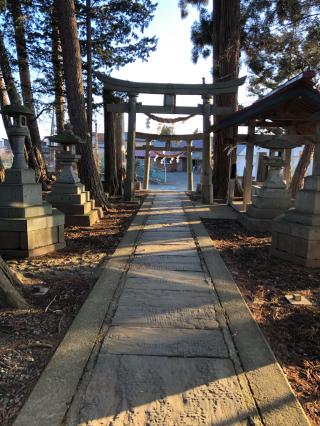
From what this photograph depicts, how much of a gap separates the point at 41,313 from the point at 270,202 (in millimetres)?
5625

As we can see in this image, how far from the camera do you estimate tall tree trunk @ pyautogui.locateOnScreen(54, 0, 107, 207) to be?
8906 millimetres

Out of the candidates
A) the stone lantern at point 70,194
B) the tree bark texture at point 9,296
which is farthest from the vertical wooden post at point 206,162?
the tree bark texture at point 9,296

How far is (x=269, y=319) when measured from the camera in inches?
135

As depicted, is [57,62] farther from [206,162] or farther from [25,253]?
[25,253]

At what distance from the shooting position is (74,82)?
30.1ft

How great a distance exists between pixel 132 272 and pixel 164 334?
1656mm

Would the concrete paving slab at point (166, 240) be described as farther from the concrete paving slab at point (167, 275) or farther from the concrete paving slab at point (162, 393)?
the concrete paving slab at point (162, 393)

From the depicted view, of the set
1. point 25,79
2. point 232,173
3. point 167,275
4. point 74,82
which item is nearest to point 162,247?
point 167,275

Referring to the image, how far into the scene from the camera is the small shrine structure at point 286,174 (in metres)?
5.17

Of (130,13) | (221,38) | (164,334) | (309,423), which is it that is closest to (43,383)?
(164,334)

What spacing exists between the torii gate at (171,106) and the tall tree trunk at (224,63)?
715mm

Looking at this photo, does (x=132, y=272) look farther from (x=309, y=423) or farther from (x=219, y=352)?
(x=309, y=423)

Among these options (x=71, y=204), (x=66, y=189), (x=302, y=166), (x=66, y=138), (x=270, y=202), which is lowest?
(x=71, y=204)

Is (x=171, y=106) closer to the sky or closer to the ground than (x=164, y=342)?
closer to the sky
